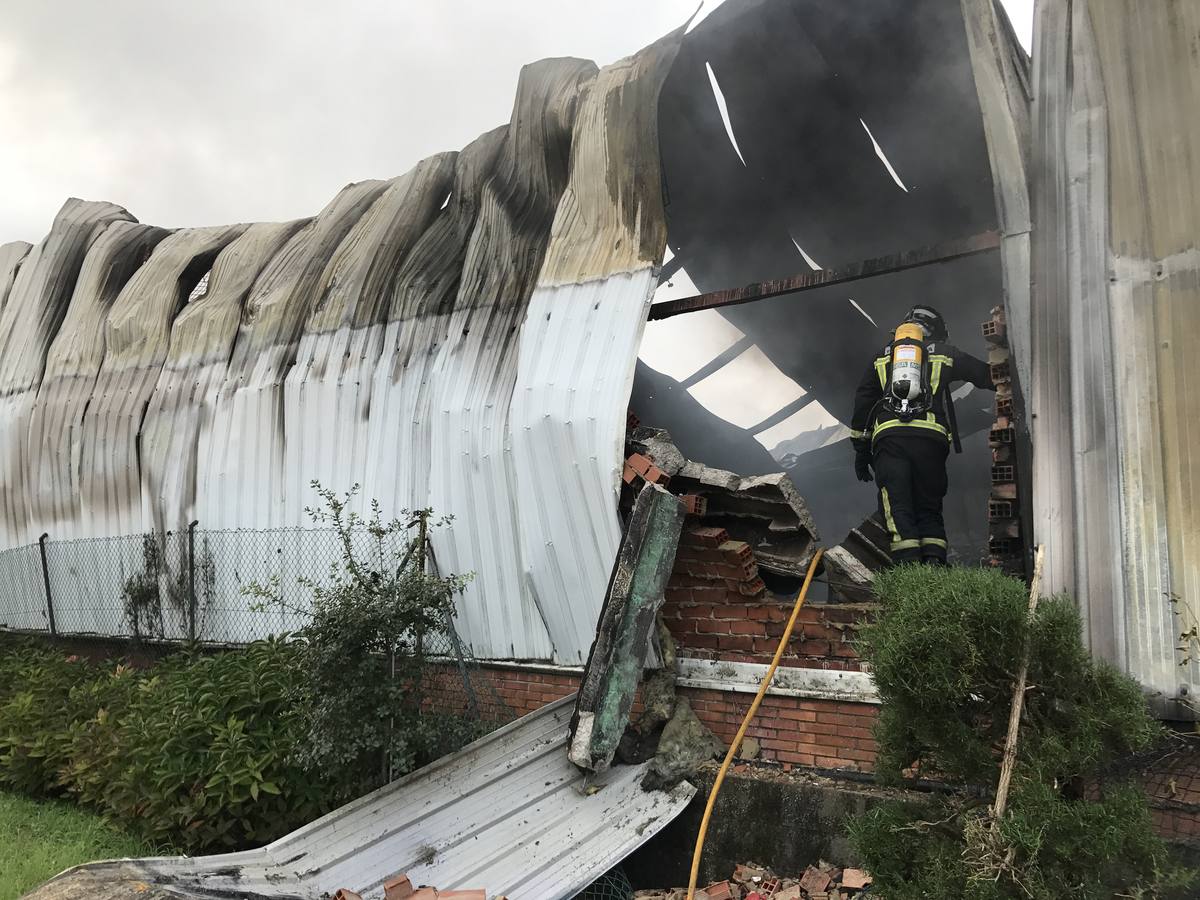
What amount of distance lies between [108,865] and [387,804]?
4.25ft

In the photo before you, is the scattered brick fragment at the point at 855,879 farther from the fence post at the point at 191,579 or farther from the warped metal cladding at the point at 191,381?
the warped metal cladding at the point at 191,381

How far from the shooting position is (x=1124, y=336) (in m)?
3.92

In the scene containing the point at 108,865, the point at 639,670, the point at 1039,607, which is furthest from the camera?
the point at 639,670

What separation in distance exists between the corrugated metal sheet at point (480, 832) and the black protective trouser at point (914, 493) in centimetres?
205

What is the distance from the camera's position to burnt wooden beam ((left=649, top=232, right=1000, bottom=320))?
4914 millimetres

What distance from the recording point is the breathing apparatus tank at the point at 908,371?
209 inches

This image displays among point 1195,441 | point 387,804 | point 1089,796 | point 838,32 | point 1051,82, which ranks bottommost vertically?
point 387,804

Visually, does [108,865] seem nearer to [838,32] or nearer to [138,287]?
[838,32]

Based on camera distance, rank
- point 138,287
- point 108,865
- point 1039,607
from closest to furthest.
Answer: point 1039,607 → point 108,865 → point 138,287

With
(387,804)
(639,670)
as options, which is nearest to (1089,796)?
(639,670)

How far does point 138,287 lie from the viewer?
32.6 ft

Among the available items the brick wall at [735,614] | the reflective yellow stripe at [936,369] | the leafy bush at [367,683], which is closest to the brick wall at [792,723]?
the brick wall at [735,614]

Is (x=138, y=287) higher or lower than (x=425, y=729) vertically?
higher

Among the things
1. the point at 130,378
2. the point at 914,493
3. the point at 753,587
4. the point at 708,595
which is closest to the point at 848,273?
the point at 914,493
